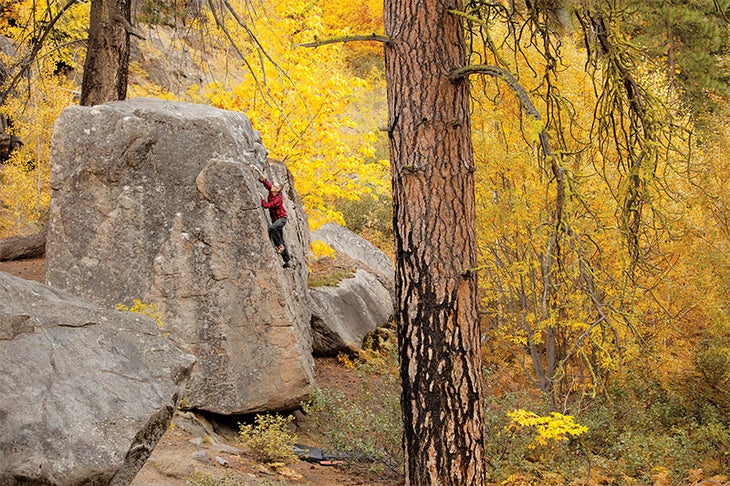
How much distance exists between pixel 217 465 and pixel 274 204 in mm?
3756

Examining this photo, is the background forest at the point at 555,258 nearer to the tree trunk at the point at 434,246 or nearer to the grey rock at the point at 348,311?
the grey rock at the point at 348,311

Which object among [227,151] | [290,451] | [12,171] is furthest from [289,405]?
[12,171]

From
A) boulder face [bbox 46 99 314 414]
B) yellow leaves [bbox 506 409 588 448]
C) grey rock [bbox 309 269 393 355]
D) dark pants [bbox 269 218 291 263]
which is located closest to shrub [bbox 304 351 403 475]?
boulder face [bbox 46 99 314 414]

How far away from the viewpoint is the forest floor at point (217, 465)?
649 centimetres

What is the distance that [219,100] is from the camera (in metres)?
12.6

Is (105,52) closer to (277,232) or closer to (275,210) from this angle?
(275,210)

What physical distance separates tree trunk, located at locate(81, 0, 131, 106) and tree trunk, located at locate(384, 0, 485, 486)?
7261mm

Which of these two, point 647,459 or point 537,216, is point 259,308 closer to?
point 537,216

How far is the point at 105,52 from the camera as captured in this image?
34.2 feet

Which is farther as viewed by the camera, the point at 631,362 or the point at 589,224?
the point at 631,362

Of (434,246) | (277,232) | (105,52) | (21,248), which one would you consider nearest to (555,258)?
(277,232)

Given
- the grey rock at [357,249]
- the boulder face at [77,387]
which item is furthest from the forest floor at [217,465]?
the grey rock at [357,249]

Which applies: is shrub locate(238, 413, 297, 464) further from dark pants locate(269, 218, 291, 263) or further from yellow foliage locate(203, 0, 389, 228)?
yellow foliage locate(203, 0, 389, 228)

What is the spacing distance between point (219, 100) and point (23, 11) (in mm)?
6778
